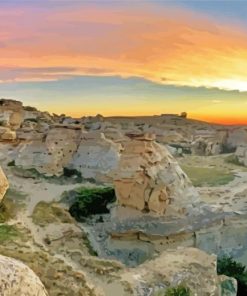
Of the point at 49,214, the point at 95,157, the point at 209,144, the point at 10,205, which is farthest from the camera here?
the point at 209,144

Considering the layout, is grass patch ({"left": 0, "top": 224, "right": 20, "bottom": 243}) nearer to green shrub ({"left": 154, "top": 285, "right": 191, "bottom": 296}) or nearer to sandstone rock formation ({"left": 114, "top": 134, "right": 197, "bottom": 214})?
sandstone rock formation ({"left": 114, "top": 134, "right": 197, "bottom": 214})

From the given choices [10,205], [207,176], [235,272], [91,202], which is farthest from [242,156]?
[235,272]

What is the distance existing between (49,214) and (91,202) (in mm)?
2225

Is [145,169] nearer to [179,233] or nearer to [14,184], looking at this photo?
[179,233]

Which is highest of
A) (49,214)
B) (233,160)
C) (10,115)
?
(10,115)

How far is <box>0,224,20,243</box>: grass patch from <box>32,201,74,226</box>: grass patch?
2358 millimetres

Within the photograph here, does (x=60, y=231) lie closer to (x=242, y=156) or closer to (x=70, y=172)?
(x=70, y=172)

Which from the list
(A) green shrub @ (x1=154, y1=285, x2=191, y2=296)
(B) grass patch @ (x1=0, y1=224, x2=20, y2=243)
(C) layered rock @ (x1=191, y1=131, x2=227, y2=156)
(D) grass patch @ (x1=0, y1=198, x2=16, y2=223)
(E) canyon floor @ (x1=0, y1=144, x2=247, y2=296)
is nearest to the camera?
(A) green shrub @ (x1=154, y1=285, x2=191, y2=296)

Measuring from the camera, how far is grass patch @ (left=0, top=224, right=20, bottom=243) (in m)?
14.6

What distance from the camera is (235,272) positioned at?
50.5 ft

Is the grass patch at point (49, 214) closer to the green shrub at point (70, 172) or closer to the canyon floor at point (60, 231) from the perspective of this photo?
the canyon floor at point (60, 231)

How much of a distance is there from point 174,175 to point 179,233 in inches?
92.2

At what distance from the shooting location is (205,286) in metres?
10.9

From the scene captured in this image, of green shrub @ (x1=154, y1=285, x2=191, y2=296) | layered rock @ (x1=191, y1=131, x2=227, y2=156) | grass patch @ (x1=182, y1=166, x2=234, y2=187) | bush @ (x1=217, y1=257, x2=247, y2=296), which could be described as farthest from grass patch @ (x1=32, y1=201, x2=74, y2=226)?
layered rock @ (x1=191, y1=131, x2=227, y2=156)
